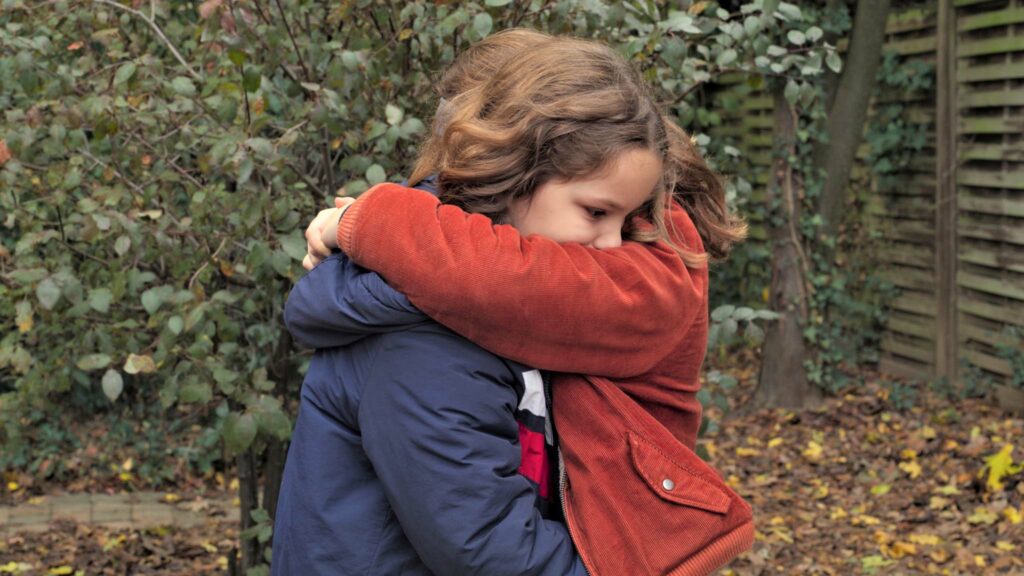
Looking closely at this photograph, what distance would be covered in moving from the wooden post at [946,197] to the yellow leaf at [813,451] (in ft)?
3.33

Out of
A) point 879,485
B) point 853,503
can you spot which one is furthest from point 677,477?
point 879,485

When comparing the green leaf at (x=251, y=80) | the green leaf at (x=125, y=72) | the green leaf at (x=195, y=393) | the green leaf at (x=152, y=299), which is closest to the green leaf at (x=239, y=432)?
the green leaf at (x=195, y=393)

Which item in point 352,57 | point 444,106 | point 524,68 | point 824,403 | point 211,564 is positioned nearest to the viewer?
point 524,68

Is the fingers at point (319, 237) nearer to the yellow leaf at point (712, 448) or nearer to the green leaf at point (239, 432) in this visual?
the green leaf at point (239, 432)

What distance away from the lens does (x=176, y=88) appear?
9.27 feet

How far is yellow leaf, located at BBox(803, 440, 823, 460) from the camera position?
634 cm

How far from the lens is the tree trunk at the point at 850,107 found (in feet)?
21.7

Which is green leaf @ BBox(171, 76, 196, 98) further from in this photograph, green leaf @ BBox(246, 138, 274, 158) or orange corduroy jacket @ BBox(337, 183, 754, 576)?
orange corduroy jacket @ BBox(337, 183, 754, 576)

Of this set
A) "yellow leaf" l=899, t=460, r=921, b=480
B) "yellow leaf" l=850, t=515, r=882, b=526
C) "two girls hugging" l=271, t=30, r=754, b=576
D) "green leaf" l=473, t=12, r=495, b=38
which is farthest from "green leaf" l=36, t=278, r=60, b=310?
"yellow leaf" l=899, t=460, r=921, b=480

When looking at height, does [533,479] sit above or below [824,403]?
above

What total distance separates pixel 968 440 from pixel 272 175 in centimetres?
440

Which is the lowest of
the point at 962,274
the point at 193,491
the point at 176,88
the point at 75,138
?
the point at 193,491

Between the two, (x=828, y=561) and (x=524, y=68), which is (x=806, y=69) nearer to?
(x=524, y=68)

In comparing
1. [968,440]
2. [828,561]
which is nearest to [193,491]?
[828,561]
